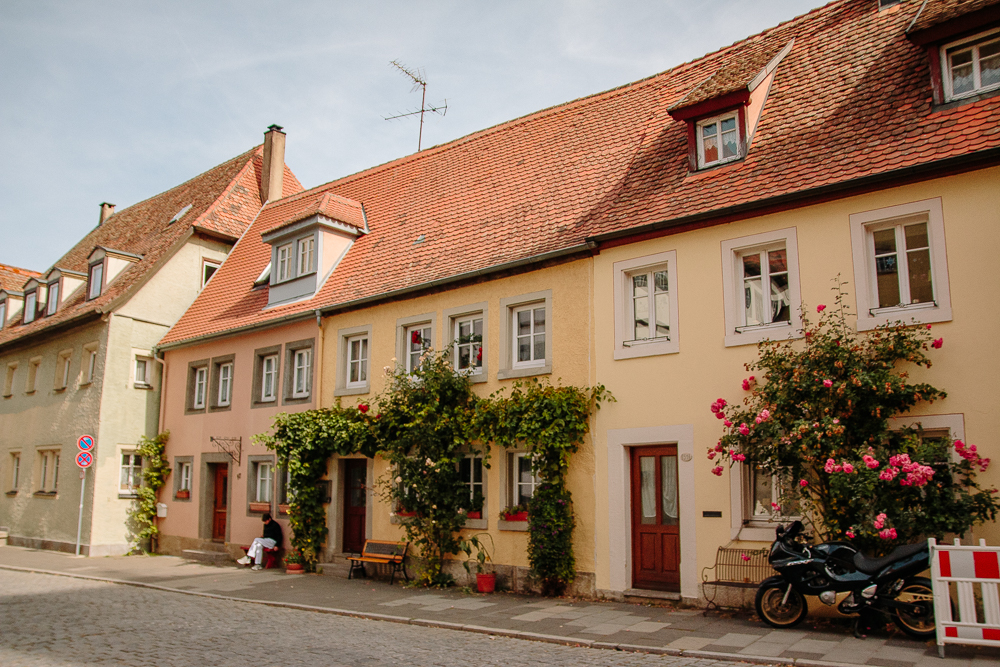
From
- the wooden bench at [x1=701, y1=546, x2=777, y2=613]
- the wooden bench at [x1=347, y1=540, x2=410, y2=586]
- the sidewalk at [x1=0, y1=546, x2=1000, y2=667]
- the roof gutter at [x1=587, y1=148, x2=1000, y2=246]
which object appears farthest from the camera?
the wooden bench at [x1=347, y1=540, x2=410, y2=586]

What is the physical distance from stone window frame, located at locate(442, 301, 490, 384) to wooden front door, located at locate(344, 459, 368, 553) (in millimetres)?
3483

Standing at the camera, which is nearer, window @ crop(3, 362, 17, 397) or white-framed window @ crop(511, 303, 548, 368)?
white-framed window @ crop(511, 303, 548, 368)

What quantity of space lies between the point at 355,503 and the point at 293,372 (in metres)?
3.60

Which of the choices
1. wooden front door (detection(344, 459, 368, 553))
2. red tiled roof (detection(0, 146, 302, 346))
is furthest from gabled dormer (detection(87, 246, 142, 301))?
wooden front door (detection(344, 459, 368, 553))

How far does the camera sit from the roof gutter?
978 centimetres

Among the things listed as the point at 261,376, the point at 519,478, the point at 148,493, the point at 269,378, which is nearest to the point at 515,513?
the point at 519,478

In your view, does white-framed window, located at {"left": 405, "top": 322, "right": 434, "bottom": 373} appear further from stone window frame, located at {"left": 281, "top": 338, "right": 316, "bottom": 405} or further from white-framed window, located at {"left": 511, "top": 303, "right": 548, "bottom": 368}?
stone window frame, located at {"left": 281, "top": 338, "right": 316, "bottom": 405}

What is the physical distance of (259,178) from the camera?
2662 cm

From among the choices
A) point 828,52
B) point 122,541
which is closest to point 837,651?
point 828,52

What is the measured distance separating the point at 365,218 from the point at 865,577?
14726 millimetres

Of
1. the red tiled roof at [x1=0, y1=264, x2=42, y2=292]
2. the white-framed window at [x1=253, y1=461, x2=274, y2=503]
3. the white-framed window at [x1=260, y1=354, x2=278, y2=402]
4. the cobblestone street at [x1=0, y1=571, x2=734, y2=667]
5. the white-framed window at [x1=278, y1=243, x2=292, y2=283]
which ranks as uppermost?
the red tiled roof at [x1=0, y1=264, x2=42, y2=292]

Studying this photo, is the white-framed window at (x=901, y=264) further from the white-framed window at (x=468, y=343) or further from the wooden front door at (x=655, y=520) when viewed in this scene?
the white-framed window at (x=468, y=343)

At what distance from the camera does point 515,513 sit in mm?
13641

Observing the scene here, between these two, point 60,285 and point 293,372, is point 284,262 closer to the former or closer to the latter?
point 293,372
